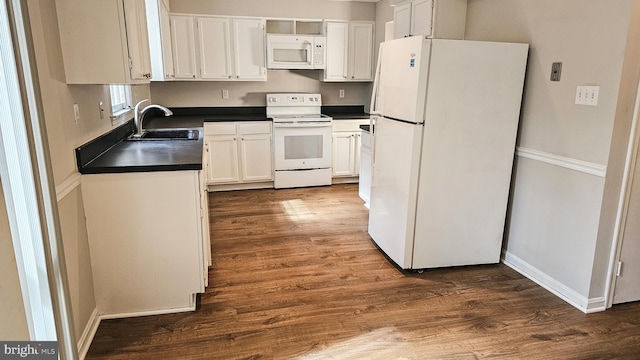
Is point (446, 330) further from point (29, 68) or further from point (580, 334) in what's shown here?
point (29, 68)

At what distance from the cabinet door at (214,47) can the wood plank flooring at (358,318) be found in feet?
8.17

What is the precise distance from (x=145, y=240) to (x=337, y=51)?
3787 millimetres

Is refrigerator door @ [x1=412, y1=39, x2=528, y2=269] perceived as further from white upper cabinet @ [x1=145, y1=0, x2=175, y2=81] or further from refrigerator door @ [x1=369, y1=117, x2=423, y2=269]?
white upper cabinet @ [x1=145, y1=0, x2=175, y2=81]

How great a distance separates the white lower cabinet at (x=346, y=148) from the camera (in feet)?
17.1

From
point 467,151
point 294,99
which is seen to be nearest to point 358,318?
point 467,151

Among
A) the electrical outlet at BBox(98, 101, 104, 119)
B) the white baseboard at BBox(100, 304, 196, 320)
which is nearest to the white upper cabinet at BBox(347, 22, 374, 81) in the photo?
Answer: the electrical outlet at BBox(98, 101, 104, 119)

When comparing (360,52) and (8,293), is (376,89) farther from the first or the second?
(8,293)

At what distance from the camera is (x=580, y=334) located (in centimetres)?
225

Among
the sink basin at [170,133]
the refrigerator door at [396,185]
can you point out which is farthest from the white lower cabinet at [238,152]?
the refrigerator door at [396,185]

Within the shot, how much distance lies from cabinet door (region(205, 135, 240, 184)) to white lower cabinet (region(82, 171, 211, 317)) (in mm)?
2550

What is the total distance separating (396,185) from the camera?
2979 mm

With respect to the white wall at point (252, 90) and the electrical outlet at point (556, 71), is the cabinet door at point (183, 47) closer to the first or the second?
the white wall at point (252, 90)

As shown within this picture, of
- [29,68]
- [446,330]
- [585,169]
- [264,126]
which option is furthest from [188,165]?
[264,126]

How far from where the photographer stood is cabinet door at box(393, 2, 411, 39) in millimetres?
3777
